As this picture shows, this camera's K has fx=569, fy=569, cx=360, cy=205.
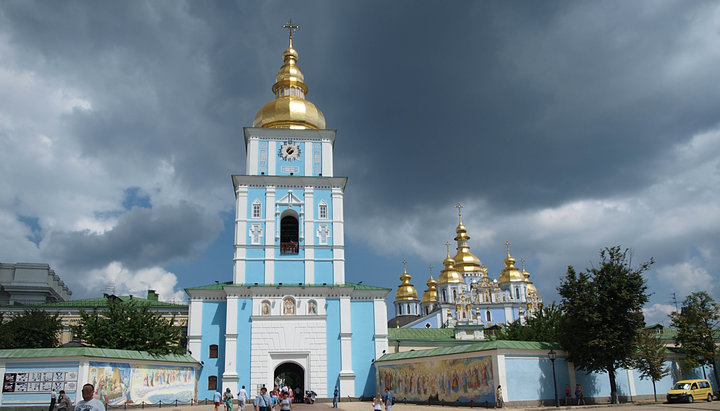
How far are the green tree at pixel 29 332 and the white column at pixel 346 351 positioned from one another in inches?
675

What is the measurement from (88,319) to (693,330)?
32935mm

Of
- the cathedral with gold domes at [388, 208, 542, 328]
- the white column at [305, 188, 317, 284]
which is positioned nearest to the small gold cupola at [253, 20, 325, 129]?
the white column at [305, 188, 317, 284]

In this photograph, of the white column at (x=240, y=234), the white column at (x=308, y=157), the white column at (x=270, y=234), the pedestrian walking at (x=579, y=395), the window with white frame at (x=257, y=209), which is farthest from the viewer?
the white column at (x=308, y=157)

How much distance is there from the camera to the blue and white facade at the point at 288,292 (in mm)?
31828

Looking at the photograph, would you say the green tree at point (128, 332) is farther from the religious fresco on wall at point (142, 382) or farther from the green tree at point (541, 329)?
the green tree at point (541, 329)

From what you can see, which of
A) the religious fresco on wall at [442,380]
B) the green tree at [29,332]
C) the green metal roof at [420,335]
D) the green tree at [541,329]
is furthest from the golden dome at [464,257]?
the green tree at [29,332]

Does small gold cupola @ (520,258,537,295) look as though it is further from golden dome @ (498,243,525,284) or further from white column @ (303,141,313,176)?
white column @ (303,141,313,176)

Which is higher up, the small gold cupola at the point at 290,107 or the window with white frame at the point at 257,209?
the small gold cupola at the point at 290,107

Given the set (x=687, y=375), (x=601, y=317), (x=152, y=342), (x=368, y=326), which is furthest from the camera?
(x=368, y=326)

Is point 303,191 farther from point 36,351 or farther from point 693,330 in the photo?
point 693,330

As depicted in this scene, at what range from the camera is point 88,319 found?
29.3 m

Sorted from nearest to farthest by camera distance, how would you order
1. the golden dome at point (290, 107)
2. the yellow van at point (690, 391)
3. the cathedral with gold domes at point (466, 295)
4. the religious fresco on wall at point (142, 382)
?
the religious fresco on wall at point (142, 382), the yellow van at point (690, 391), the golden dome at point (290, 107), the cathedral with gold domes at point (466, 295)

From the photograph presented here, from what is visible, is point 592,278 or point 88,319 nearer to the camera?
point 592,278

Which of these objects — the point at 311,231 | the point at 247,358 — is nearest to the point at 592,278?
the point at 311,231
